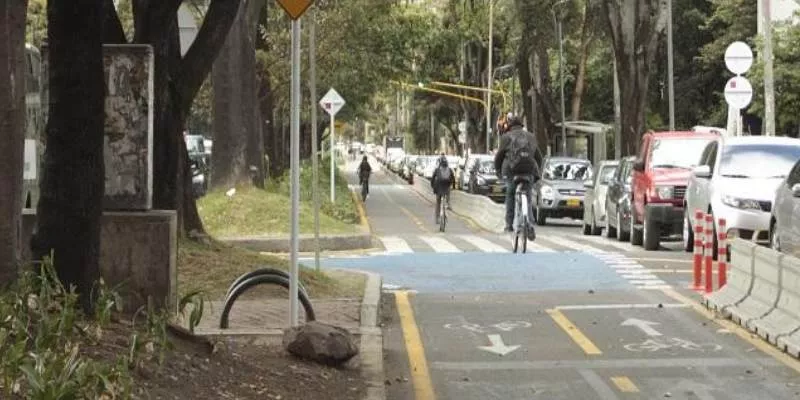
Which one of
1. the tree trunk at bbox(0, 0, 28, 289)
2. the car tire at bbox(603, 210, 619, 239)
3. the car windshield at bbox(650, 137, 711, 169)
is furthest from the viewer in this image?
the car tire at bbox(603, 210, 619, 239)

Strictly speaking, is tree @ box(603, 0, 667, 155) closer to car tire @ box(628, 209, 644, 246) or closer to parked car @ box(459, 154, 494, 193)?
car tire @ box(628, 209, 644, 246)

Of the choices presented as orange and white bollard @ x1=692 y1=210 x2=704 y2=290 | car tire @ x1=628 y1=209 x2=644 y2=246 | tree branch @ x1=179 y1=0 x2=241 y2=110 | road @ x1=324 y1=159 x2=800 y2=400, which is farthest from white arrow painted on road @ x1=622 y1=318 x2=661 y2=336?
car tire @ x1=628 y1=209 x2=644 y2=246

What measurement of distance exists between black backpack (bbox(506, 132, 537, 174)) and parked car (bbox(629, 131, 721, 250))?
12.6ft

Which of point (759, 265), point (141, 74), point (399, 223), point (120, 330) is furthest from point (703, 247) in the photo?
point (399, 223)

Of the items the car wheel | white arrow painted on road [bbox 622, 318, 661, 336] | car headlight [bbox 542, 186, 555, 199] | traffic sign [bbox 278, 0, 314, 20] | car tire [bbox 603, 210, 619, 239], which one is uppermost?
traffic sign [bbox 278, 0, 314, 20]

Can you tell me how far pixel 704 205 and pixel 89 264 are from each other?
40.0 ft

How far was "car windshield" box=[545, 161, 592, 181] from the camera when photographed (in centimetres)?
3516

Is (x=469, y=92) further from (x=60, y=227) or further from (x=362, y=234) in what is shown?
(x=60, y=227)

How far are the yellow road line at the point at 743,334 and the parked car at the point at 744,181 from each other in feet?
13.7

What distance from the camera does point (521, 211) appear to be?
1842 cm

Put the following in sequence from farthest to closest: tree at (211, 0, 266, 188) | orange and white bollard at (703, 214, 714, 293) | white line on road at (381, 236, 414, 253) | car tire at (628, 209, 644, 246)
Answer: tree at (211, 0, 266, 188) → car tire at (628, 209, 644, 246) → white line on road at (381, 236, 414, 253) → orange and white bollard at (703, 214, 714, 293)

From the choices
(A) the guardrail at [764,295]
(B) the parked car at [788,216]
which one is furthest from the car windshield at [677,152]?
(A) the guardrail at [764,295]

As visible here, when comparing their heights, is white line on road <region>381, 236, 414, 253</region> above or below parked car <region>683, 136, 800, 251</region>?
below

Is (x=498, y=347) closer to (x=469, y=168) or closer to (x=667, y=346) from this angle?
(x=667, y=346)
